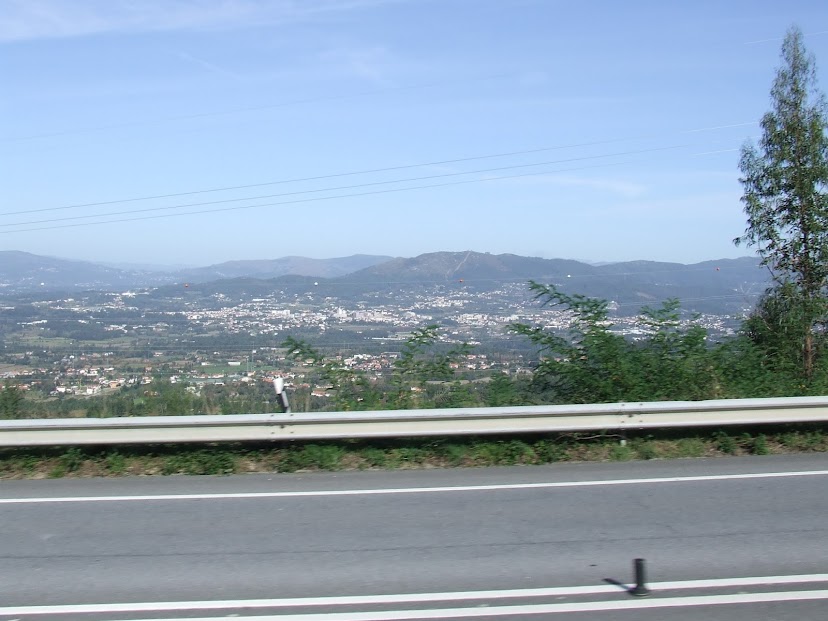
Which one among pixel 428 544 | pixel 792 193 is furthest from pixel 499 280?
pixel 428 544

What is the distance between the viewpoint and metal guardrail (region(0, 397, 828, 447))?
9.08 m

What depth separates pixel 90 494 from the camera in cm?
816

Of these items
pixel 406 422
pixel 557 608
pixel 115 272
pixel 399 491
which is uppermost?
pixel 115 272

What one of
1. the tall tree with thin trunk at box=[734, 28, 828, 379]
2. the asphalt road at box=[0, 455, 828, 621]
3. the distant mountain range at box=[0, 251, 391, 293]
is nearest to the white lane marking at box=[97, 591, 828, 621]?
the asphalt road at box=[0, 455, 828, 621]

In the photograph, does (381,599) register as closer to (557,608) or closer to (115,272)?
(557,608)

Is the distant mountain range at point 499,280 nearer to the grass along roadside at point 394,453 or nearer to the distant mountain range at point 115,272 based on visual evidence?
the distant mountain range at point 115,272

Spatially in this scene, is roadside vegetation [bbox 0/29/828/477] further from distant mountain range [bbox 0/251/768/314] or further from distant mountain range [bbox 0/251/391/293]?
distant mountain range [bbox 0/251/391/293]

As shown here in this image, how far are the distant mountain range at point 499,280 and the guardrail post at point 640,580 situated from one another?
47.6 feet

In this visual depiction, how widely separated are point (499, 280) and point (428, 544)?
18791 millimetres

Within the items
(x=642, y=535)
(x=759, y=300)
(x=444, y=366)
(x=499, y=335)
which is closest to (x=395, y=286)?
(x=499, y=335)

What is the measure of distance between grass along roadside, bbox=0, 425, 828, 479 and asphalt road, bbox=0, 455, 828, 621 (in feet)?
1.20

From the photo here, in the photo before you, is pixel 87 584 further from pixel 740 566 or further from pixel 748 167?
pixel 748 167

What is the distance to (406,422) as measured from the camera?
923 cm

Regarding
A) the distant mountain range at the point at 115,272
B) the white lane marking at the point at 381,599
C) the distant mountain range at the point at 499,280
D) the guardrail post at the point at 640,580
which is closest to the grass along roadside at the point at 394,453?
the white lane marking at the point at 381,599
